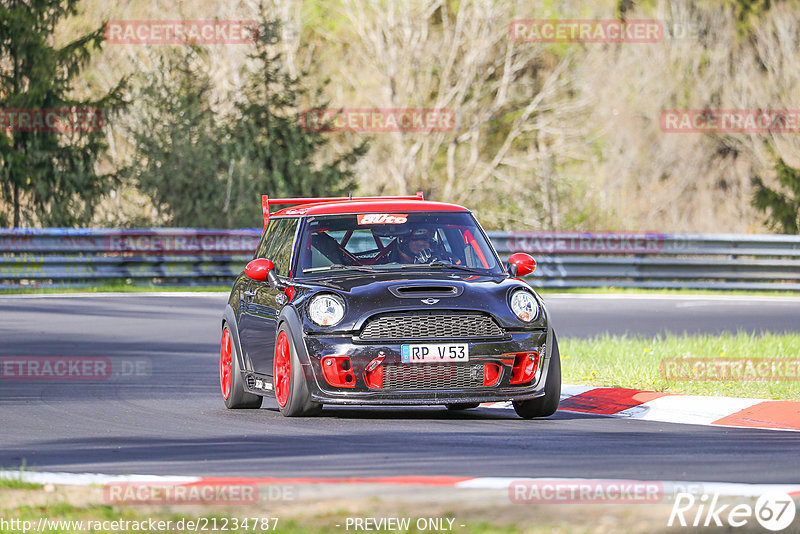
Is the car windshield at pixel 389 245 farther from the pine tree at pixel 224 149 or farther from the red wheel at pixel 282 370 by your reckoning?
the pine tree at pixel 224 149

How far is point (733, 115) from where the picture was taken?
49844mm

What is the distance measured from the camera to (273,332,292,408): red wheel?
1049 centimetres

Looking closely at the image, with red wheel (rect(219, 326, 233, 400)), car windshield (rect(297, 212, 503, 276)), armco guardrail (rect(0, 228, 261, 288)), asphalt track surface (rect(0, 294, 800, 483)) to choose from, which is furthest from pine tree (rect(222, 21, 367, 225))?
car windshield (rect(297, 212, 503, 276))

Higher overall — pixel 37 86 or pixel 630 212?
pixel 37 86

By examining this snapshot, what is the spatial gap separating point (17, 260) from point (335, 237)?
1606 centimetres

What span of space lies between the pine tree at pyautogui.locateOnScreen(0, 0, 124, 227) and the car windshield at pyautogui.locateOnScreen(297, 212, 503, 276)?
20.3 m

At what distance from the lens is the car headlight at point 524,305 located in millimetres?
10406

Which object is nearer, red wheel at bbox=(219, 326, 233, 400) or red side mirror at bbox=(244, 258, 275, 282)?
red side mirror at bbox=(244, 258, 275, 282)

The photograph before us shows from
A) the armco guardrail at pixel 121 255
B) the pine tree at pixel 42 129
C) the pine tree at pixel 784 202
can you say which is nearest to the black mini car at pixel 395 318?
the armco guardrail at pixel 121 255

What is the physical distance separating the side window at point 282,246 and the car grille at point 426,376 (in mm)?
1558

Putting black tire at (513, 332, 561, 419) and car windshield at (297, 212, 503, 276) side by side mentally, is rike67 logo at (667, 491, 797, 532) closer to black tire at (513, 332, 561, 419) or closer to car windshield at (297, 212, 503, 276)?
black tire at (513, 332, 561, 419)

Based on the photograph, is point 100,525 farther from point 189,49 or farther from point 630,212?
point 630,212

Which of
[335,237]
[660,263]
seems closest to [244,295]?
[335,237]

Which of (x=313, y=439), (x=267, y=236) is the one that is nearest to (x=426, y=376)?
(x=313, y=439)
